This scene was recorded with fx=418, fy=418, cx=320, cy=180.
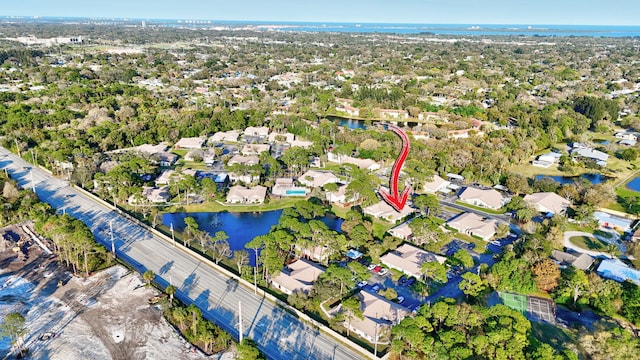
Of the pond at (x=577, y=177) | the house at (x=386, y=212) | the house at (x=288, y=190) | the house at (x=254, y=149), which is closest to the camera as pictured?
the house at (x=386, y=212)

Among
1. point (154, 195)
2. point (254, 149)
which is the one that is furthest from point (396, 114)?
point (154, 195)

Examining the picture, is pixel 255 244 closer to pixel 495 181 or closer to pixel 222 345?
pixel 222 345

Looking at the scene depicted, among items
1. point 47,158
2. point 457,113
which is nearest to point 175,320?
point 47,158

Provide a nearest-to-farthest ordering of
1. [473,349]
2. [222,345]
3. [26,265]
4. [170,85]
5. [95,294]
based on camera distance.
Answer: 1. [473,349]
2. [222,345]
3. [95,294]
4. [26,265]
5. [170,85]

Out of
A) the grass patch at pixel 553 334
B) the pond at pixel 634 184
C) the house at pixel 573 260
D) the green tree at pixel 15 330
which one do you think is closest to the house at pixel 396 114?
the pond at pixel 634 184

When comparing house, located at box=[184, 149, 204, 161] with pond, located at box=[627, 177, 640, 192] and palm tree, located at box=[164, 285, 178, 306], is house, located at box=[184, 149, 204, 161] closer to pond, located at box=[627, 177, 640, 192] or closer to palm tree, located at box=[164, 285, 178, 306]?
palm tree, located at box=[164, 285, 178, 306]

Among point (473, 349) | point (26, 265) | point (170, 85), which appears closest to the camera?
point (473, 349)

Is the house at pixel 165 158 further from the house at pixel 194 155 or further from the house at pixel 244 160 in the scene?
the house at pixel 244 160
